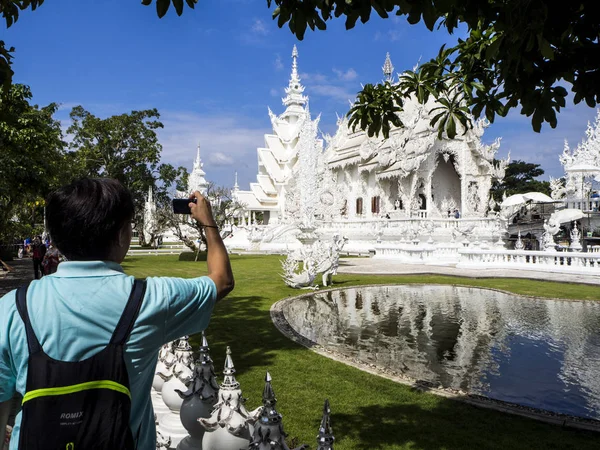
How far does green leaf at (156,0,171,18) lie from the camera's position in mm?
3023

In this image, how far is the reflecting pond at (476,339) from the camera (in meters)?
5.65

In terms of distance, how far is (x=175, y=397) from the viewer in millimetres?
3297

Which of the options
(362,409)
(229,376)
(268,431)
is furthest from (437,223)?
(268,431)

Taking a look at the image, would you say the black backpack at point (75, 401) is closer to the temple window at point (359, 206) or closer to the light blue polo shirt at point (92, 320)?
the light blue polo shirt at point (92, 320)

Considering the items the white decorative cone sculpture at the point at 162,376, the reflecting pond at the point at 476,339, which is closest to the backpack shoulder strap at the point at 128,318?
the white decorative cone sculpture at the point at 162,376

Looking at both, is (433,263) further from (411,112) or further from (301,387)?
(301,387)

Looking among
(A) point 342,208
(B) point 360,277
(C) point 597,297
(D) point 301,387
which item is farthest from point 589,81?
(A) point 342,208

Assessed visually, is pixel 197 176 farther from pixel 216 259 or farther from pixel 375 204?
pixel 216 259

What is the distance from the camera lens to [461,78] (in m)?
4.61

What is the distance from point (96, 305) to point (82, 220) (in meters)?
0.30

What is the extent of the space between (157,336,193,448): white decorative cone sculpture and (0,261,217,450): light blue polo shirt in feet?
5.87

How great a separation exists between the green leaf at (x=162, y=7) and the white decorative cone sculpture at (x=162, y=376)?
8.11 feet

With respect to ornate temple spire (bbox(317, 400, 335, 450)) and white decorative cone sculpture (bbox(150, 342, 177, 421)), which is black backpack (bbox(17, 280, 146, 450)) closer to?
ornate temple spire (bbox(317, 400, 335, 450))

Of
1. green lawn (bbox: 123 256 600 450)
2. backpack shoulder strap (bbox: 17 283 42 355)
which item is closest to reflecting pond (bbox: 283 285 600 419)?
green lawn (bbox: 123 256 600 450)
